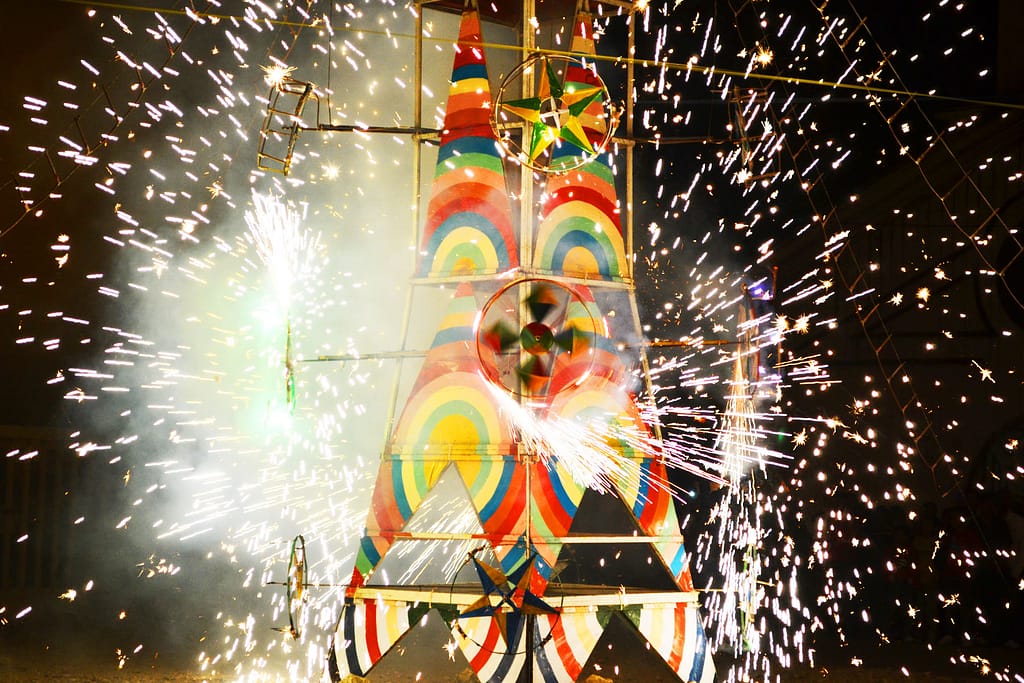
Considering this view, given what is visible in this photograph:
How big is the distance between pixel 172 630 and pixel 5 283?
12.4 ft

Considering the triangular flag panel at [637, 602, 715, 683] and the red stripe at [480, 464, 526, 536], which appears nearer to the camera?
the red stripe at [480, 464, 526, 536]

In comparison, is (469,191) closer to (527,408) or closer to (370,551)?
(527,408)

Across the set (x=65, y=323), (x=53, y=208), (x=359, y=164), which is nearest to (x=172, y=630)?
(x=65, y=323)

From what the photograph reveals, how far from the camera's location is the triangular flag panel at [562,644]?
5.52 meters

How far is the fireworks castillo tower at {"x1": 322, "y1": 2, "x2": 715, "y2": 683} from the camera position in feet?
18.1

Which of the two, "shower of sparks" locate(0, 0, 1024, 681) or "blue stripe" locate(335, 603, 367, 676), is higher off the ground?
"shower of sparks" locate(0, 0, 1024, 681)

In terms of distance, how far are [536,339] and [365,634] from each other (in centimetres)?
216

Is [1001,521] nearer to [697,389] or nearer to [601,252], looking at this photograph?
[697,389]

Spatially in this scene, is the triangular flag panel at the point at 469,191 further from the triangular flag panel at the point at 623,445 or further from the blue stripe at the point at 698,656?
the blue stripe at the point at 698,656

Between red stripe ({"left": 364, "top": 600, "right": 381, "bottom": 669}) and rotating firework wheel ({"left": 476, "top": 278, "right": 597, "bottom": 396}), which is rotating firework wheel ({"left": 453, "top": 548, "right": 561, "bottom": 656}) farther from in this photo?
rotating firework wheel ({"left": 476, "top": 278, "right": 597, "bottom": 396})

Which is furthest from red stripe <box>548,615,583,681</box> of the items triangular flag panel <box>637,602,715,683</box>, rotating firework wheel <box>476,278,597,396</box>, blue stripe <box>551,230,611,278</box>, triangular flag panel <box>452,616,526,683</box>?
blue stripe <box>551,230,611,278</box>

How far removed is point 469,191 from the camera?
6.01 meters

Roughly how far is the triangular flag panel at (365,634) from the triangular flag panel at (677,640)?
1447 mm

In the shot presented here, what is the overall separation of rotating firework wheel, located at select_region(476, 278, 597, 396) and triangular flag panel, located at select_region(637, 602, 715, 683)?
1.52 metres
